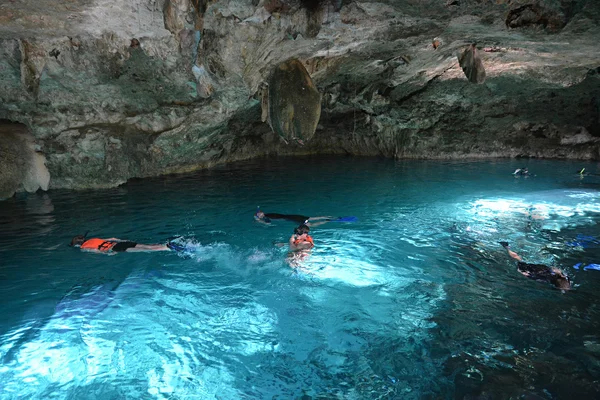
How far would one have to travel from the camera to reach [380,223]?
8.98 meters

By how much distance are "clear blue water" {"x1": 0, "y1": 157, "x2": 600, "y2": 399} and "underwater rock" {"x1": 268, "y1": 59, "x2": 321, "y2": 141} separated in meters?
2.18

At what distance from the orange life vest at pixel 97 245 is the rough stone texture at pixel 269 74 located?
167 inches

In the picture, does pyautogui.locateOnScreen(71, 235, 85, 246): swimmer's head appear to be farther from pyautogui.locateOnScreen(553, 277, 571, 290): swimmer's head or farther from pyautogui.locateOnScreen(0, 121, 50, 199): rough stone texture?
pyautogui.locateOnScreen(553, 277, 571, 290): swimmer's head

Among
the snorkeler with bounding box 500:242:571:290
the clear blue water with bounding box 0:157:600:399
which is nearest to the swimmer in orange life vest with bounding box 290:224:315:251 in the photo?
the clear blue water with bounding box 0:157:600:399

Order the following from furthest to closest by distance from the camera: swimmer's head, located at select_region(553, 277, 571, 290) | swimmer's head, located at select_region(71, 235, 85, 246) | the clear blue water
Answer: swimmer's head, located at select_region(71, 235, 85, 246)
swimmer's head, located at select_region(553, 277, 571, 290)
the clear blue water

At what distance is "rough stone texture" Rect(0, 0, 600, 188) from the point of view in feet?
26.2

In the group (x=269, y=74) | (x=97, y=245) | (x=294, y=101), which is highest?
(x=269, y=74)

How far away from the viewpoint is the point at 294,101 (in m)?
9.61

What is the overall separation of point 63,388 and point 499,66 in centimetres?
1543

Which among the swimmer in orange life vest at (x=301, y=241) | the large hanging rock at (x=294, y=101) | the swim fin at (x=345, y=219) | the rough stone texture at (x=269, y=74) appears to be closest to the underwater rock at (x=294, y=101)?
the large hanging rock at (x=294, y=101)

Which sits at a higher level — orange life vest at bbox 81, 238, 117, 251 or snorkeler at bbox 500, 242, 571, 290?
snorkeler at bbox 500, 242, 571, 290

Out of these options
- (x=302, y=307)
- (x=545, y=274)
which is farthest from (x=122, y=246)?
(x=545, y=274)

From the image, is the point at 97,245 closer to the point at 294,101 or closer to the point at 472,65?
the point at 294,101

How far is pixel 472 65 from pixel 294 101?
4.94 m
